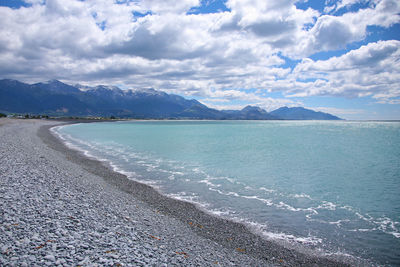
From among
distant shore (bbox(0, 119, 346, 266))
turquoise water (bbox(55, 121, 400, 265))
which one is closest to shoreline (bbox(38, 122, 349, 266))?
distant shore (bbox(0, 119, 346, 266))

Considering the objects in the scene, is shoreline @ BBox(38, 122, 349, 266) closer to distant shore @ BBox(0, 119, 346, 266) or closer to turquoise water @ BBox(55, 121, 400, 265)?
distant shore @ BBox(0, 119, 346, 266)

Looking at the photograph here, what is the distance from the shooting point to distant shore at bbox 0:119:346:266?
830cm

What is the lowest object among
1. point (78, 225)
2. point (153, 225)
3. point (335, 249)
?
point (335, 249)

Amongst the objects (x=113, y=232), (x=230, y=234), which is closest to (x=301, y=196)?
(x=230, y=234)

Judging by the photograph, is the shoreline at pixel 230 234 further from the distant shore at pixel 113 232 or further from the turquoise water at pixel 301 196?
the turquoise water at pixel 301 196

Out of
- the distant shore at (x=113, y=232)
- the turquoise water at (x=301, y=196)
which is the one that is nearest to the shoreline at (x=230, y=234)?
the distant shore at (x=113, y=232)

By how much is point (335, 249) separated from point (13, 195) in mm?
17600

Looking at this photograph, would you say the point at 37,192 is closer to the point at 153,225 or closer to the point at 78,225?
the point at 78,225

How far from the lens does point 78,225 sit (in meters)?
10.4

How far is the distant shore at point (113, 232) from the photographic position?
8.30m

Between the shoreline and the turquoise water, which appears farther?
the turquoise water

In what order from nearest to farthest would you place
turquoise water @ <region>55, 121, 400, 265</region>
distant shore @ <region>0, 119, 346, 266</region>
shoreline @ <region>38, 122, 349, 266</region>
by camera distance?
distant shore @ <region>0, 119, 346, 266</region> → shoreline @ <region>38, 122, 349, 266</region> → turquoise water @ <region>55, 121, 400, 265</region>

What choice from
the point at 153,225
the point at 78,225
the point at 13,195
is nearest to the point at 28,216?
the point at 78,225

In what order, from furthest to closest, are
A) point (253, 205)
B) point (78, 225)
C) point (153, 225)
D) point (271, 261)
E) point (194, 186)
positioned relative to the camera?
point (194, 186) → point (253, 205) → point (153, 225) → point (271, 261) → point (78, 225)
